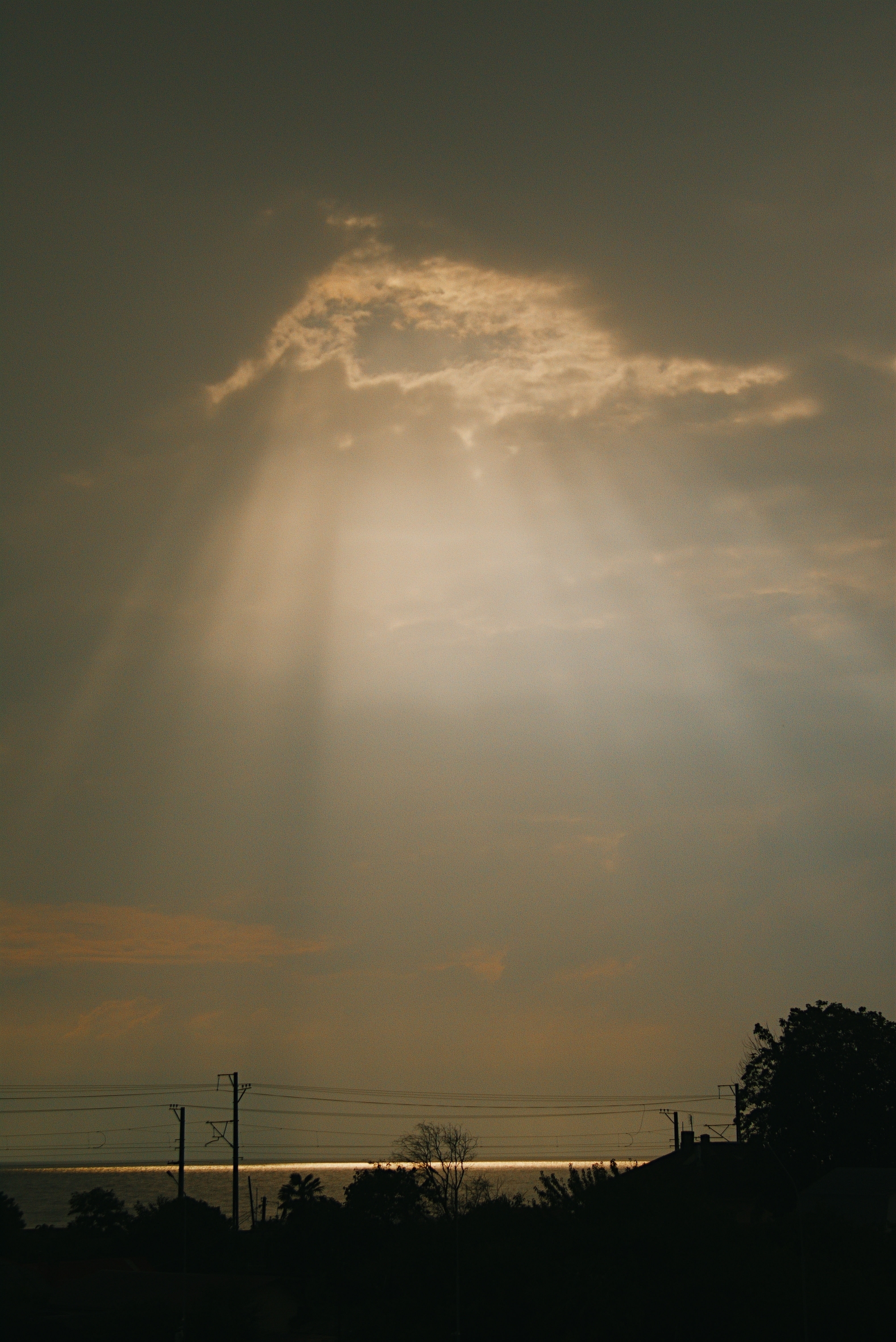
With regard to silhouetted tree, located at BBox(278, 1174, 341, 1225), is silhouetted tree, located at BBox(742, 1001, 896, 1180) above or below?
above

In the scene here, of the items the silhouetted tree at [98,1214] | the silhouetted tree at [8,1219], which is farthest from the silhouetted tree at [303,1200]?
the silhouetted tree at [8,1219]

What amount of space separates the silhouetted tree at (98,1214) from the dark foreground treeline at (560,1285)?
47.1 m

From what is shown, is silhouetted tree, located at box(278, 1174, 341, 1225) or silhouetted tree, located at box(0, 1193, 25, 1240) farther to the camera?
silhouetted tree, located at box(0, 1193, 25, 1240)

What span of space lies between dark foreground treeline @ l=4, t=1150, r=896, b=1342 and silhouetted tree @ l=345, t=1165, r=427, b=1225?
89.8 feet

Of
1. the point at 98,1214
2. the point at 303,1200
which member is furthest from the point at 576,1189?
the point at 98,1214

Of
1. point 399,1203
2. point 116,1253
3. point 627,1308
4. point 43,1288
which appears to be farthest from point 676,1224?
point 116,1253

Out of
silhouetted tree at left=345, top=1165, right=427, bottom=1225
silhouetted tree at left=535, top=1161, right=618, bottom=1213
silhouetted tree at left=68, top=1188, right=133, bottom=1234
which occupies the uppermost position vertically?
silhouetted tree at left=535, top=1161, right=618, bottom=1213

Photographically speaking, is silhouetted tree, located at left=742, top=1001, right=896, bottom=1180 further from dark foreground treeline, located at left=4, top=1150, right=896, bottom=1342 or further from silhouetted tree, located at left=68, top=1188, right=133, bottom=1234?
silhouetted tree, located at left=68, top=1188, right=133, bottom=1234

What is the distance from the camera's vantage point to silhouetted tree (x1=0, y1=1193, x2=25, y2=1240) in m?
107

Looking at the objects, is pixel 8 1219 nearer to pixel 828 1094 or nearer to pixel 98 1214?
pixel 98 1214

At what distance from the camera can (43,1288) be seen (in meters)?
70.4

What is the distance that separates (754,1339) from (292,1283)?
35653 mm

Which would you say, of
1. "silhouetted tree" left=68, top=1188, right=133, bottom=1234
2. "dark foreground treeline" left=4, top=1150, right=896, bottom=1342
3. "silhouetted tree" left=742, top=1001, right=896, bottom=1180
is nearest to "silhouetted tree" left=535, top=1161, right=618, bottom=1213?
"dark foreground treeline" left=4, top=1150, right=896, bottom=1342

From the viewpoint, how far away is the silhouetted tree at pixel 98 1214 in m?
117
